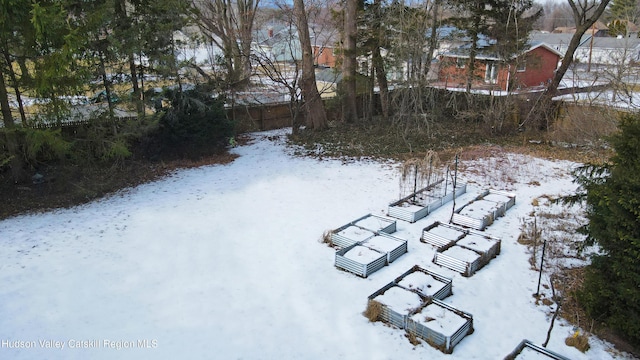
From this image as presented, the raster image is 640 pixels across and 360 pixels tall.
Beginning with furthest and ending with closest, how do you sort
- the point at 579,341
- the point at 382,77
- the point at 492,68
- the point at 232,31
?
the point at 232,31, the point at 492,68, the point at 382,77, the point at 579,341

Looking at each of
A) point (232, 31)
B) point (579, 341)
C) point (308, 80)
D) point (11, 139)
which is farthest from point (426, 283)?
point (232, 31)

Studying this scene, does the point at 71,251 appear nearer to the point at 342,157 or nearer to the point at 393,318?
the point at 393,318

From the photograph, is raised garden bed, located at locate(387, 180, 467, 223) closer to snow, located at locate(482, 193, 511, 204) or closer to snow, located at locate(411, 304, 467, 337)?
snow, located at locate(482, 193, 511, 204)

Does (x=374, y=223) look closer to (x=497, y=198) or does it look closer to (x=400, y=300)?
(x=400, y=300)

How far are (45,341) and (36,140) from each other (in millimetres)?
4920

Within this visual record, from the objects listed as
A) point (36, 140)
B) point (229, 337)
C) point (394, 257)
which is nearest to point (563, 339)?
point (394, 257)

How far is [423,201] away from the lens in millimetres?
8945

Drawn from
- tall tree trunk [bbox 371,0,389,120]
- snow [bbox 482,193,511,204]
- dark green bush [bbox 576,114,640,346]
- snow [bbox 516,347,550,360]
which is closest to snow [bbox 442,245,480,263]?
dark green bush [bbox 576,114,640,346]

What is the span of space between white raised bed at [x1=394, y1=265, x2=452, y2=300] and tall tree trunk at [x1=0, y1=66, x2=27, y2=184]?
792cm

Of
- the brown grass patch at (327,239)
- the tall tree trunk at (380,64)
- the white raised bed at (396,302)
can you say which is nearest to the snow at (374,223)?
the brown grass patch at (327,239)

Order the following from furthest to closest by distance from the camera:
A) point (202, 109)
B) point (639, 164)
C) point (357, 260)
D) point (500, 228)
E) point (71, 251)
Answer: point (202, 109) → point (500, 228) → point (71, 251) → point (357, 260) → point (639, 164)

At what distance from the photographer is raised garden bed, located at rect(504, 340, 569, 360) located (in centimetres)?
471

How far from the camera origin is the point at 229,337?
→ 5.13 m

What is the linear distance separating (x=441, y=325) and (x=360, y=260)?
1734 mm
